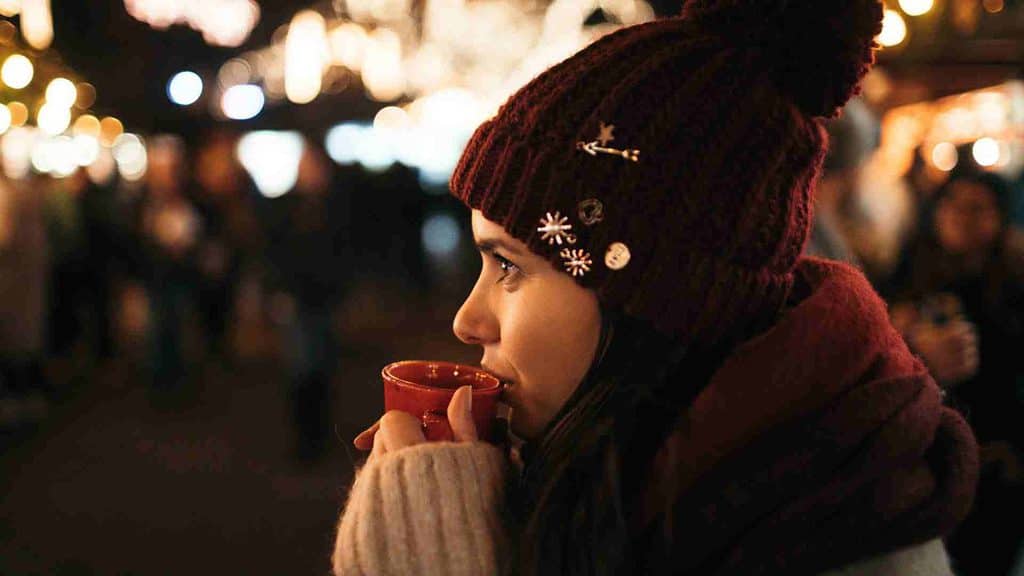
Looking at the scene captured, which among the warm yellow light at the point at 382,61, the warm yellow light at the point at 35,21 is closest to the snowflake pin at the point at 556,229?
the warm yellow light at the point at 35,21

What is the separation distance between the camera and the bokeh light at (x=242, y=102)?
20266mm

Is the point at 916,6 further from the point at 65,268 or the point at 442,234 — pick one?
the point at 442,234

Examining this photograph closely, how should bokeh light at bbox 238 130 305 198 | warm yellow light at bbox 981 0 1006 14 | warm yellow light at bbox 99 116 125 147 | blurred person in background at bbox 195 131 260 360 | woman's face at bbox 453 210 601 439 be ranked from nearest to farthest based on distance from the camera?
woman's face at bbox 453 210 601 439 → warm yellow light at bbox 981 0 1006 14 → blurred person in background at bbox 195 131 260 360 → bokeh light at bbox 238 130 305 198 → warm yellow light at bbox 99 116 125 147

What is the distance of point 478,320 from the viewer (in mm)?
1526

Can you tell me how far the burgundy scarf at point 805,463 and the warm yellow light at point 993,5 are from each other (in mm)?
4626

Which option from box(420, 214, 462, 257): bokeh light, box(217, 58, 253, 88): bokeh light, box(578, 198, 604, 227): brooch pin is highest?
box(217, 58, 253, 88): bokeh light

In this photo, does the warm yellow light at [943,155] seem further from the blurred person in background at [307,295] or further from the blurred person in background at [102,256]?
the blurred person in background at [102,256]

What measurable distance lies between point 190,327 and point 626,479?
10.9 m

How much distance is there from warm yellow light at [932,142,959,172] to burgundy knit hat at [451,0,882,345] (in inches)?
278

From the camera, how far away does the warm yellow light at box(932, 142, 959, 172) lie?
25.3ft

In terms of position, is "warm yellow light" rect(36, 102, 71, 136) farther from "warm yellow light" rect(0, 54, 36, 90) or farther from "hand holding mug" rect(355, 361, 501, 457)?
"hand holding mug" rect(355, 361, 501, 457)

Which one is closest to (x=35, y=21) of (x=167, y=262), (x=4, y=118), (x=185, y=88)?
(x=4, y=118)

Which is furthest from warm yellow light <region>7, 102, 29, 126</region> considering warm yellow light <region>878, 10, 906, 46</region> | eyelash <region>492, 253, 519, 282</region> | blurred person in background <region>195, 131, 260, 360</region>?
eyelash <region>492, 253, 519, 282</region>

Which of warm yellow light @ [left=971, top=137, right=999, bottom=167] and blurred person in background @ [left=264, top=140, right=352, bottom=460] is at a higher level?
warm yellow light @ [left=971, top=137, right=999, bottom=167]
